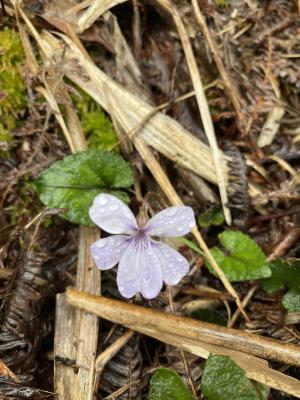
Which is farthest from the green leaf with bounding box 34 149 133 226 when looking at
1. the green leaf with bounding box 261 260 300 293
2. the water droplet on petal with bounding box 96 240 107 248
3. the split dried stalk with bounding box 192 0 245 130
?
the green leaf with bounding box 261 260 300 293

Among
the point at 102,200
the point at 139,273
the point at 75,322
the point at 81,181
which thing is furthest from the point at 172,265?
the point at 81,181

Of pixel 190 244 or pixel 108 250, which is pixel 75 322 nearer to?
pixel 108 250

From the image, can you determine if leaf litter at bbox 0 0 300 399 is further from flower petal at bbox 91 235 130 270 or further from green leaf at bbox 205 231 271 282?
flower petal at bbox 91 235 130 270

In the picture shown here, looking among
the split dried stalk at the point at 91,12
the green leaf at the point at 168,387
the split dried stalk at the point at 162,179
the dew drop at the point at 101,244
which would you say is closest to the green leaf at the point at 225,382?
the green leaf at the point at 168,387

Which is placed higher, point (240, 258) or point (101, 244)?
point (101, 244)

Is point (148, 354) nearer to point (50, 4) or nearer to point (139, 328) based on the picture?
point (139, 328)

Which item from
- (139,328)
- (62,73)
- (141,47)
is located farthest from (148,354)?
(141,47)
